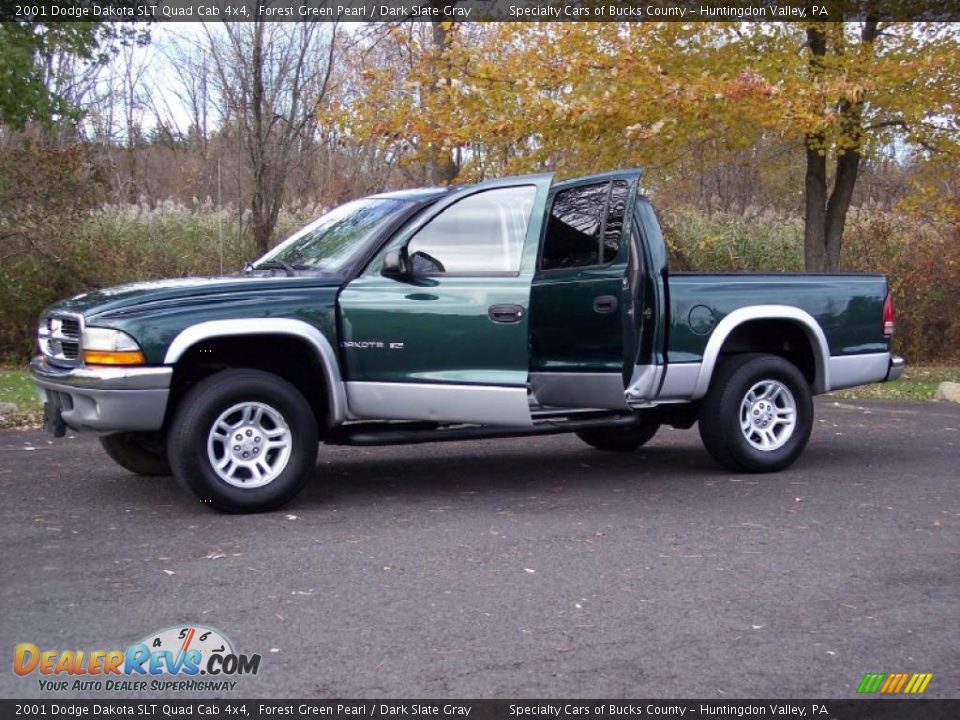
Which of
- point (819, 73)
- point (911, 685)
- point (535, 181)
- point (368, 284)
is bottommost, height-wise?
point (911, 685)

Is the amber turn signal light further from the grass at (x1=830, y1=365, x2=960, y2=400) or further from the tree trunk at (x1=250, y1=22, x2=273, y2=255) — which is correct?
the tree trunk at (x1=250, y1=22, x2=273, y2=255)

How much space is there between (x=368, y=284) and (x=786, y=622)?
135 inches

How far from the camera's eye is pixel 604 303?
780cm

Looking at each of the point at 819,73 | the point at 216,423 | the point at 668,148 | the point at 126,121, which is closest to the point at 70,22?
the point at 668,148

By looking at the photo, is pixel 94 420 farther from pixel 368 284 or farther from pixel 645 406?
pixel 645 406

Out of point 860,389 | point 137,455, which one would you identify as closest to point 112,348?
point 137,455

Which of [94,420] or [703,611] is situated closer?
[703,611]

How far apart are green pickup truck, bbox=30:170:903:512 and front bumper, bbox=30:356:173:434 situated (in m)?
0.01

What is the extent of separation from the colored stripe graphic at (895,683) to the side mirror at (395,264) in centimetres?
388

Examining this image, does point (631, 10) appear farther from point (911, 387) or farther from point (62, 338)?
point (62, 338)

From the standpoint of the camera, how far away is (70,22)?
51.3 ft

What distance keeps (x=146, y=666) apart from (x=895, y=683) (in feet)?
9.30

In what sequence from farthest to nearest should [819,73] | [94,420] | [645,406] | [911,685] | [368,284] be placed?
1. [819,73]
2. [645,406]
3. [368,284]
4. [94,420]
5. [911,685]
